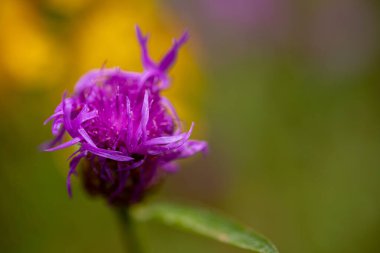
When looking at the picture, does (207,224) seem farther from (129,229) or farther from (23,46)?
(23,46)

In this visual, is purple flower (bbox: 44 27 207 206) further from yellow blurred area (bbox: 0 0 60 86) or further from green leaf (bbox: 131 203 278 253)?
yellow blurred area (bbox: 0 0 60 86)

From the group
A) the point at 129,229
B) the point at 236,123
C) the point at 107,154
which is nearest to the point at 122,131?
the point at 107,154

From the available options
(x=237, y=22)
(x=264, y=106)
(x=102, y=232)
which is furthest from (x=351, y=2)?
(x=102, y=232)

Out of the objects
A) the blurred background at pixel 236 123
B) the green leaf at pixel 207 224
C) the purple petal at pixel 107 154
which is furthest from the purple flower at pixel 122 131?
the blurred background at pixel 236 123

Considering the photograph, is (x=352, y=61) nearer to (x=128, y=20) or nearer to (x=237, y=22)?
(x=237, y=22)

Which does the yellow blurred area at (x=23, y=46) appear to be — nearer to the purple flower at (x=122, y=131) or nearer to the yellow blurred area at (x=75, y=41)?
the yellow blurred area at (x=75, y=41)

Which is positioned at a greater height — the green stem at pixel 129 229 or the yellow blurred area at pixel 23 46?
the yellow blurred area at pixel 23 46
